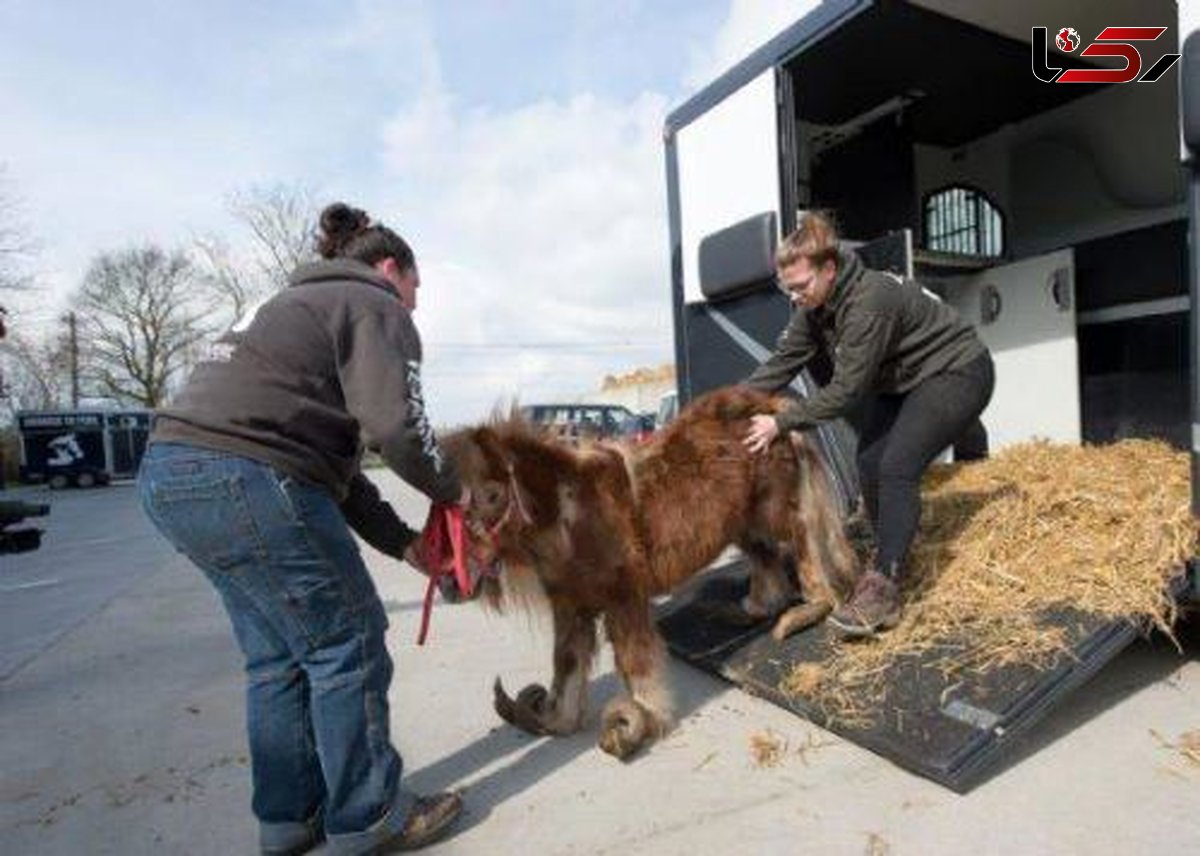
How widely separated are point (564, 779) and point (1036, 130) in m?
6.28

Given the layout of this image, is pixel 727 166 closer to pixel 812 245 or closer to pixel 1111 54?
pixel 812 245

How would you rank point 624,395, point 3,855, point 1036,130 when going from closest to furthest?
1. point 3,855
2. point 1036,130
3. point 624,395

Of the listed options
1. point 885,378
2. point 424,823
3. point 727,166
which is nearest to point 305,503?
point 424,823

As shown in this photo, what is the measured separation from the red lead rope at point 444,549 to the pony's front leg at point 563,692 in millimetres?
611

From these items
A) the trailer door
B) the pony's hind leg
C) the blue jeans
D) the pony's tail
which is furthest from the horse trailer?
the blue jeans

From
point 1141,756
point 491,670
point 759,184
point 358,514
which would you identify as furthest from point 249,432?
point 759,184

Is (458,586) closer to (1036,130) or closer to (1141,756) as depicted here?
(1141,756)

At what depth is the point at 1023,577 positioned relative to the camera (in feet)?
10.6

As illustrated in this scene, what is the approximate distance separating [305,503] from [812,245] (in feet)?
6.83

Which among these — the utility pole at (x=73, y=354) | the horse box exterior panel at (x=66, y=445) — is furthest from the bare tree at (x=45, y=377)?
the horse box exterior panel at (x=66, y=445)

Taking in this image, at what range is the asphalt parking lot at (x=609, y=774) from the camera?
7.33 feet

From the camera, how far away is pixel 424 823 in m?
2.35

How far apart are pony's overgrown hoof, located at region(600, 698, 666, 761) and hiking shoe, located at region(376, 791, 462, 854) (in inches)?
22.1

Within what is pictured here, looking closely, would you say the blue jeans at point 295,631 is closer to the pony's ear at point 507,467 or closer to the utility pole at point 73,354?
the pony's ear at point 507,467
